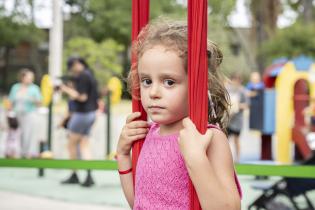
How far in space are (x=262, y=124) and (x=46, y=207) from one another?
4.63 m

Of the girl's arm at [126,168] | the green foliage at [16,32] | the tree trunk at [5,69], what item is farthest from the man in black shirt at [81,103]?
the tree trunk at [5,69]

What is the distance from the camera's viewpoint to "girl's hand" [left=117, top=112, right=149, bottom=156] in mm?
1786

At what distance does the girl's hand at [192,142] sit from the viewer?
149 centimetres

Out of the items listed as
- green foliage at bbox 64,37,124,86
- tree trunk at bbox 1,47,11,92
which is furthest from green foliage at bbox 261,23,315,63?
tree trunk at bbox 1,47,11,92

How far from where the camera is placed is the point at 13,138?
932 cm

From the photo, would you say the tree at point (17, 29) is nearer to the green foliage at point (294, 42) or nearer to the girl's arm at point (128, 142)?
the green foliage at point (294, 42)

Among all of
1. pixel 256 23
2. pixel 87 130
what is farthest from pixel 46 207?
pixel 256 23

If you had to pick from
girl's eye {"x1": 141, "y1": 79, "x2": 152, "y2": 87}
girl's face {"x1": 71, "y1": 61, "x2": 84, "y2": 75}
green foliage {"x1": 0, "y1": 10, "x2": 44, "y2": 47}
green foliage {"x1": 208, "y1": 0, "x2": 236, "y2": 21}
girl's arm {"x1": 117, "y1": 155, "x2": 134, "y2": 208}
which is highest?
green foliage {"x1": 0, "y1": 10, "x2": 44, "y2": 47}

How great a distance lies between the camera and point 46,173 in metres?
7.76

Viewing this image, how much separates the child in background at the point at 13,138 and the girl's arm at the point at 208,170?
25.9 ft

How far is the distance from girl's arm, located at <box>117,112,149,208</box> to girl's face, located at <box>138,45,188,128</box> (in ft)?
0.58

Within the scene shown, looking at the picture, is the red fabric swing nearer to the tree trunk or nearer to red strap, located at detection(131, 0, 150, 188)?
red strap, located at detection(131, 0, 150, 188)

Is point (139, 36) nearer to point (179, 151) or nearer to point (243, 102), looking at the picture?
point (179, 151)

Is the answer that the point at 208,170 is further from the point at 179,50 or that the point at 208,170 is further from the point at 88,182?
the point at 88,182
